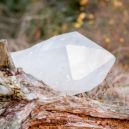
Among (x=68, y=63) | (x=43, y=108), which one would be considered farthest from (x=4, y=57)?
(x=68, y=63)

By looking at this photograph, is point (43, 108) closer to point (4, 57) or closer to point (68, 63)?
point (4, 57)

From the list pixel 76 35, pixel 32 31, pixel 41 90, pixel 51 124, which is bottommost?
pixel 51 124

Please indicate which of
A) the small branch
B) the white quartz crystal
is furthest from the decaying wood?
the white quartz crystal

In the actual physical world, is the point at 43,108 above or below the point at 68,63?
below

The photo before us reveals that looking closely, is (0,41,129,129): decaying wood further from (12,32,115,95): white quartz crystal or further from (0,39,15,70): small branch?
(12,32,115,95): white quartz crystal

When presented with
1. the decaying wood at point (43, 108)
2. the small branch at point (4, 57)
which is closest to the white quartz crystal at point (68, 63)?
the decaying wood at point (43, 108)

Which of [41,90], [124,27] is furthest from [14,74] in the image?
[124,27]

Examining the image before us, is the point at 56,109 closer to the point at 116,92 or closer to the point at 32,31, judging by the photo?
the point at 116,92
